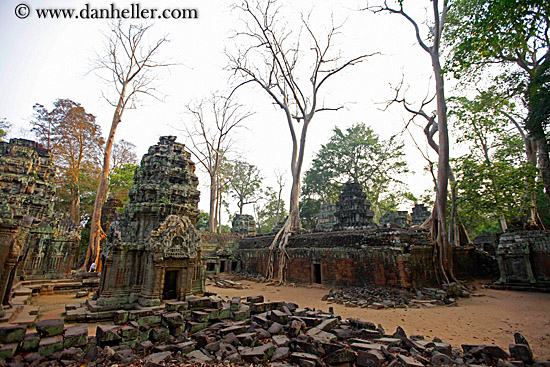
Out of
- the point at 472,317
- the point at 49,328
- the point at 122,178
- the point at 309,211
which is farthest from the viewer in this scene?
the point at 309,211

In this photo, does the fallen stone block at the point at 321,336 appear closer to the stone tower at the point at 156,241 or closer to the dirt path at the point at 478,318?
the dirt path at the point at 478,318

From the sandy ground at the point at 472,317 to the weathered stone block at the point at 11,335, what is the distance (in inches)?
80.4

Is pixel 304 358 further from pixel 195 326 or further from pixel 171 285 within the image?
pixel 171 285

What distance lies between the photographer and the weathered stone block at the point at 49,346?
4.05 m

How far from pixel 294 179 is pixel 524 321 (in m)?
14.1

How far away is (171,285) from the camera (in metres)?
9.09

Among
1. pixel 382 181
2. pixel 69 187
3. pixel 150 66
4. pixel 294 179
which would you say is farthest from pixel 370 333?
pixel 382 181

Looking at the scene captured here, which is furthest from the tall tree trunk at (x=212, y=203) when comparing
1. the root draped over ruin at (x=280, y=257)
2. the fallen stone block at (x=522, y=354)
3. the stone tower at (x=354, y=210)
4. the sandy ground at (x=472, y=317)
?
the fallen stone block at (x=522, y=354)

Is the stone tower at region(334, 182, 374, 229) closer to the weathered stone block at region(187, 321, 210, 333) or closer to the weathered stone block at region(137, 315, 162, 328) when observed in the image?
the weathered stone block at region(187, 321, 210, 333)

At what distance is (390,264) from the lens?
10953mm

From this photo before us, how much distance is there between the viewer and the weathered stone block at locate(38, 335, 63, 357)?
405 cm

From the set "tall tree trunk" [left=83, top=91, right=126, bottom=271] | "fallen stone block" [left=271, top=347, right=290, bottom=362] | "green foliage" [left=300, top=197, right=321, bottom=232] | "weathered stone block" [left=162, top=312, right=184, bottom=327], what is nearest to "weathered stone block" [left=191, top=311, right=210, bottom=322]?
"weathered stone block" [left=162, top=312, right=184, bottom=327]

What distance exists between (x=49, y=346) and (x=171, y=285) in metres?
5.07

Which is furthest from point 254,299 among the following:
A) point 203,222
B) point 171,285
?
point 203,222
